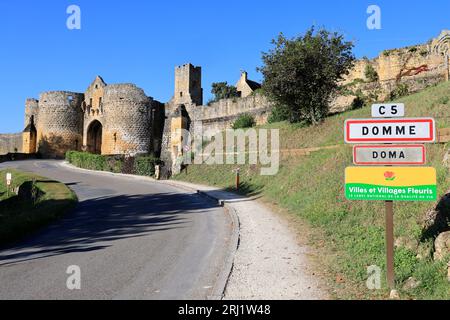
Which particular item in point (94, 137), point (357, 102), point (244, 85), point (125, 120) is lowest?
point (94, 137)

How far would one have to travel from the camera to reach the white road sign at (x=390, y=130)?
5.88 metres

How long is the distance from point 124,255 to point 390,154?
19.2ft

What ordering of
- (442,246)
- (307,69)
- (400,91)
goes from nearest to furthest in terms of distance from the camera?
1. (442,246)
2. (307,69)
3. (400,91)

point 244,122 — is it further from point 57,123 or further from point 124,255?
point 57,123

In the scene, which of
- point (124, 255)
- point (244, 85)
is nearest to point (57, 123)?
point (244, 85)

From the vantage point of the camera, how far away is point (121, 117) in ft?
146

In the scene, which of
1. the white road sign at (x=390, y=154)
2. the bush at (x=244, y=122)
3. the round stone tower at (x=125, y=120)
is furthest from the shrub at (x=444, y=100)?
the round stone tower at (x=125, y=120)

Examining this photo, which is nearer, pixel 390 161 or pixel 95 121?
pixel 390 161

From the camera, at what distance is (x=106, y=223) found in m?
12.0

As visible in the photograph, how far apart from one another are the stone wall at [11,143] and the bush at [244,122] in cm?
4349

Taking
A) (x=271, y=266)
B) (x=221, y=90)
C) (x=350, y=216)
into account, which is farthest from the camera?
(x=221, y=90)

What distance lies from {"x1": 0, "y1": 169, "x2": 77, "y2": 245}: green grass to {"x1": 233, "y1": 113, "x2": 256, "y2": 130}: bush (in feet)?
62.0

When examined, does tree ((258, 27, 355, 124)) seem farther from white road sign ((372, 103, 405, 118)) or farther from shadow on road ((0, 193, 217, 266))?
white road sign ((372, 103, 405, 118))
